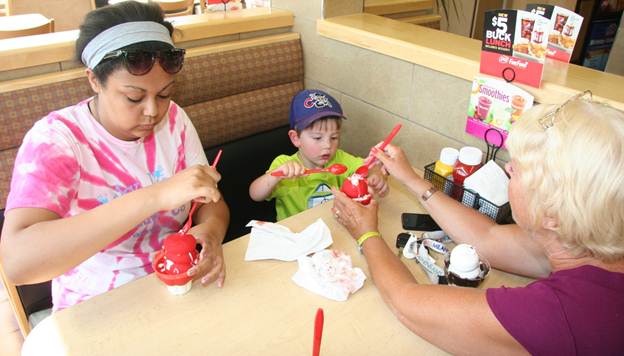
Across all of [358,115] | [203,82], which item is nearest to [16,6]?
[203,82]

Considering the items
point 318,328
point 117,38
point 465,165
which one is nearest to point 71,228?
point 117,38

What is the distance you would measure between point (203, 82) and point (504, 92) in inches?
46.1

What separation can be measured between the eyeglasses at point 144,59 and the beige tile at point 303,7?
1061 millimetres

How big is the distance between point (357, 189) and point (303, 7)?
3.84 feet

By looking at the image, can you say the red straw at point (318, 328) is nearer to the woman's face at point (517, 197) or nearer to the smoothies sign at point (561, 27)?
the woman's face at point (517, 197)

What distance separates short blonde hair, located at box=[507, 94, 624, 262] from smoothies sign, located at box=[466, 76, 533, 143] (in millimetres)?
479

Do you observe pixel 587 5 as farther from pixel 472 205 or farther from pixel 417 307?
pixel 417 307

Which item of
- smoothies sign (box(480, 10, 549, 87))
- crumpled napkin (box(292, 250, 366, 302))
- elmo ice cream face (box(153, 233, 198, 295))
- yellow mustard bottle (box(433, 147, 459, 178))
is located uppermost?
smoothies sign (box(480, 10, 549, 87))

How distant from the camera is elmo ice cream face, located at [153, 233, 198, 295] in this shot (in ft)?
3.55

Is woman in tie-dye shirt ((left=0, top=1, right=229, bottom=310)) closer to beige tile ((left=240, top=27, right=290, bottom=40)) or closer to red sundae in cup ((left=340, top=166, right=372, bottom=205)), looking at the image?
red sundae in cup ((left=340, top=166, right=372, bottom=205))

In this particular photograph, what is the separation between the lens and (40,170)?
42.9 inches

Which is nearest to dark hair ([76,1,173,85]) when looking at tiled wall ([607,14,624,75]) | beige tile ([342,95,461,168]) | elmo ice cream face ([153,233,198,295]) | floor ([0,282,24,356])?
elmo ice cream face ([153,233,198,295])

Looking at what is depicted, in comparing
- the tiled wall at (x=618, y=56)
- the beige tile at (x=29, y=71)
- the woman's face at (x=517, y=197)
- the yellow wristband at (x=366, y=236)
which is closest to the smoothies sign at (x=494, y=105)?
the woman's face at (x=517, y=197)

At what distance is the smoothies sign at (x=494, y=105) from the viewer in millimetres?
1402
